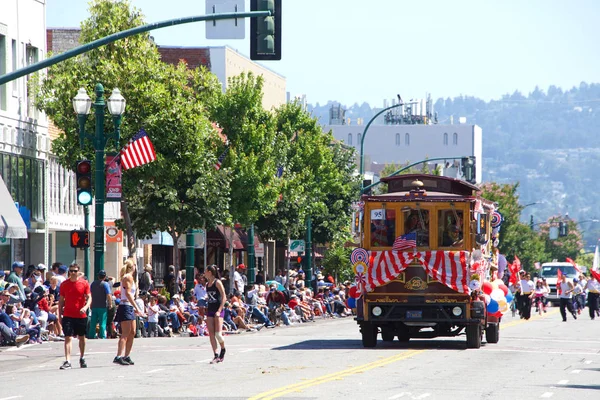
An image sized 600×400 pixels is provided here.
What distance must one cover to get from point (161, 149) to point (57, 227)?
280 inches

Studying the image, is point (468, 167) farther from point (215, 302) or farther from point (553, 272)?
point (215, 302)

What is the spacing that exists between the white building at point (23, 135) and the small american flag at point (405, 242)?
1489 cm

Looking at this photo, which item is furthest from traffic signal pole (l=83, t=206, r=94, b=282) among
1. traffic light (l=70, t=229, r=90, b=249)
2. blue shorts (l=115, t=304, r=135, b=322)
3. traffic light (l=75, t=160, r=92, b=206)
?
blue shorts (l=115, t=304, r=135, b=322)

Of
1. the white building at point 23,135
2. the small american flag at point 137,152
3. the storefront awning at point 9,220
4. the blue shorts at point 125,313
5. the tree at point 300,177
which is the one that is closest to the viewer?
the blue shorts at point 125,313

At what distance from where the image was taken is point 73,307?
69.5 ft

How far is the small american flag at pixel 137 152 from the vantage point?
32.7m

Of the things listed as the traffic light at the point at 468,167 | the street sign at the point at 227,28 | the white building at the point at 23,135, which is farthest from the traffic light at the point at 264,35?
the traffic light at the point at 468,167

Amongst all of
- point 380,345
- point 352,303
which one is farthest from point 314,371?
point 380,345

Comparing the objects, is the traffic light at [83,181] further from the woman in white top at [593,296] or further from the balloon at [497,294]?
the woman in white top at [593,296]

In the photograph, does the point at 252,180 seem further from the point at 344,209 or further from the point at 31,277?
the point at 344,209

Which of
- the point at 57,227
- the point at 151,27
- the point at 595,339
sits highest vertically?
the point at 151,27

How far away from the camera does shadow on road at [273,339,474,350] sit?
26.5 metres

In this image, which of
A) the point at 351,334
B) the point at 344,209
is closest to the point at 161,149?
the point at 351,334

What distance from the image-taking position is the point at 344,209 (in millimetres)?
64500
